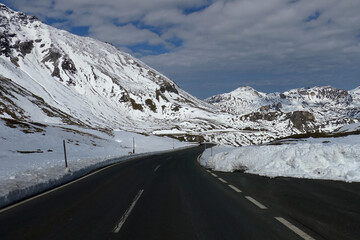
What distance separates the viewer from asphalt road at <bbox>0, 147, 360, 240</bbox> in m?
6.19

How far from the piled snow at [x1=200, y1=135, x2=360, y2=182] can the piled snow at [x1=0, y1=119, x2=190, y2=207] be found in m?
10.1

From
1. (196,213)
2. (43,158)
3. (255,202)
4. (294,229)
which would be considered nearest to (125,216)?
(196,213)

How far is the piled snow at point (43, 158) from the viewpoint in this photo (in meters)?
11.9

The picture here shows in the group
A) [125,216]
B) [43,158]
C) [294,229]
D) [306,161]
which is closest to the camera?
[294,229]

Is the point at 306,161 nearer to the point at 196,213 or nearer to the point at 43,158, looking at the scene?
the point at 196,213

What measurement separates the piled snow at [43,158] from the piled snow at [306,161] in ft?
33.2

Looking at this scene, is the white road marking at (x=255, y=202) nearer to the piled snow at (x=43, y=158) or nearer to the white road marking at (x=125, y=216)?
the white road marking at (x=125, y=216)

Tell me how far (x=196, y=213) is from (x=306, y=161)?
26.2 ft

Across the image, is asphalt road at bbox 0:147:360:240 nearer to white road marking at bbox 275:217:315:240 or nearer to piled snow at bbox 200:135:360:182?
white road marking at bbox 275:217:315:240

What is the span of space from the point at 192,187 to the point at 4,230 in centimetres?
714

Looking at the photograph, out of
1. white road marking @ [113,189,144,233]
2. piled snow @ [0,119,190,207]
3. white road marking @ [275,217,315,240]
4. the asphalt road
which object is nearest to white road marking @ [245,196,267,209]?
the asphalt road

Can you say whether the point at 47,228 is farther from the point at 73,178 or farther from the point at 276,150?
the point at 276,150

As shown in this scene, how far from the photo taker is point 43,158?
34.1 m

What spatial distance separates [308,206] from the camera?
7.98 m
